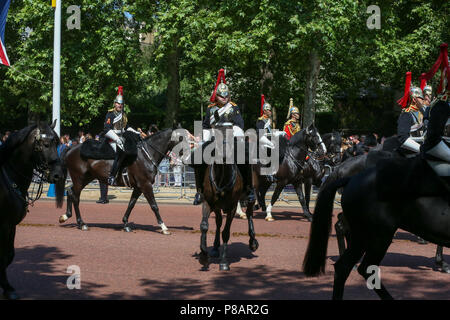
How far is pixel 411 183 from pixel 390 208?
337 mm

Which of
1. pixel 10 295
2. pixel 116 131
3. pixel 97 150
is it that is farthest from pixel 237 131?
pixel 97 150

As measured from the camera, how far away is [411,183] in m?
6.14

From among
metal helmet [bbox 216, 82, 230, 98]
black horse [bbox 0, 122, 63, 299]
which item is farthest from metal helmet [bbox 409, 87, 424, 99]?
black horse [bbox 0, 122, 63, 299]

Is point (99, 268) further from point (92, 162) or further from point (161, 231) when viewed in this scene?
point (92, 162)

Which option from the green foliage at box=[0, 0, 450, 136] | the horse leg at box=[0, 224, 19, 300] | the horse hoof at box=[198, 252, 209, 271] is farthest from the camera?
the green foliage at box=[0, 0, 450, 136]

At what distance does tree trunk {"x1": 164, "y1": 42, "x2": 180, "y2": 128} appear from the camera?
28000mm

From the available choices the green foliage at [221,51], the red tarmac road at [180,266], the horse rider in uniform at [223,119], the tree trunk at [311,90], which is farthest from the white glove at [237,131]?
the tree trunk at [311,90]

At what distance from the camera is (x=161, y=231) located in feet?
40.4

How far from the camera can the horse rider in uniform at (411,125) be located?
967 cm

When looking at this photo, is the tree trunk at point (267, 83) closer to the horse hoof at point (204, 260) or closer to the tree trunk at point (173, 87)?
the tree trunk at point (173, 87)

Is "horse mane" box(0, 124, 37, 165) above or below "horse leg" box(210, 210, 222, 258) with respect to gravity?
above

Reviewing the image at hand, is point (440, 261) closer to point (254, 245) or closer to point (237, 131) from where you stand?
point (254, 245)

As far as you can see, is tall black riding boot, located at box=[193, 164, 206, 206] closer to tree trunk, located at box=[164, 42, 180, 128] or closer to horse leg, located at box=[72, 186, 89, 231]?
horse leg, located at box=[72, 186, 89, 231]

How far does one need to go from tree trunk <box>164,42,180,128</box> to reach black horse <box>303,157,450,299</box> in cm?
2206
